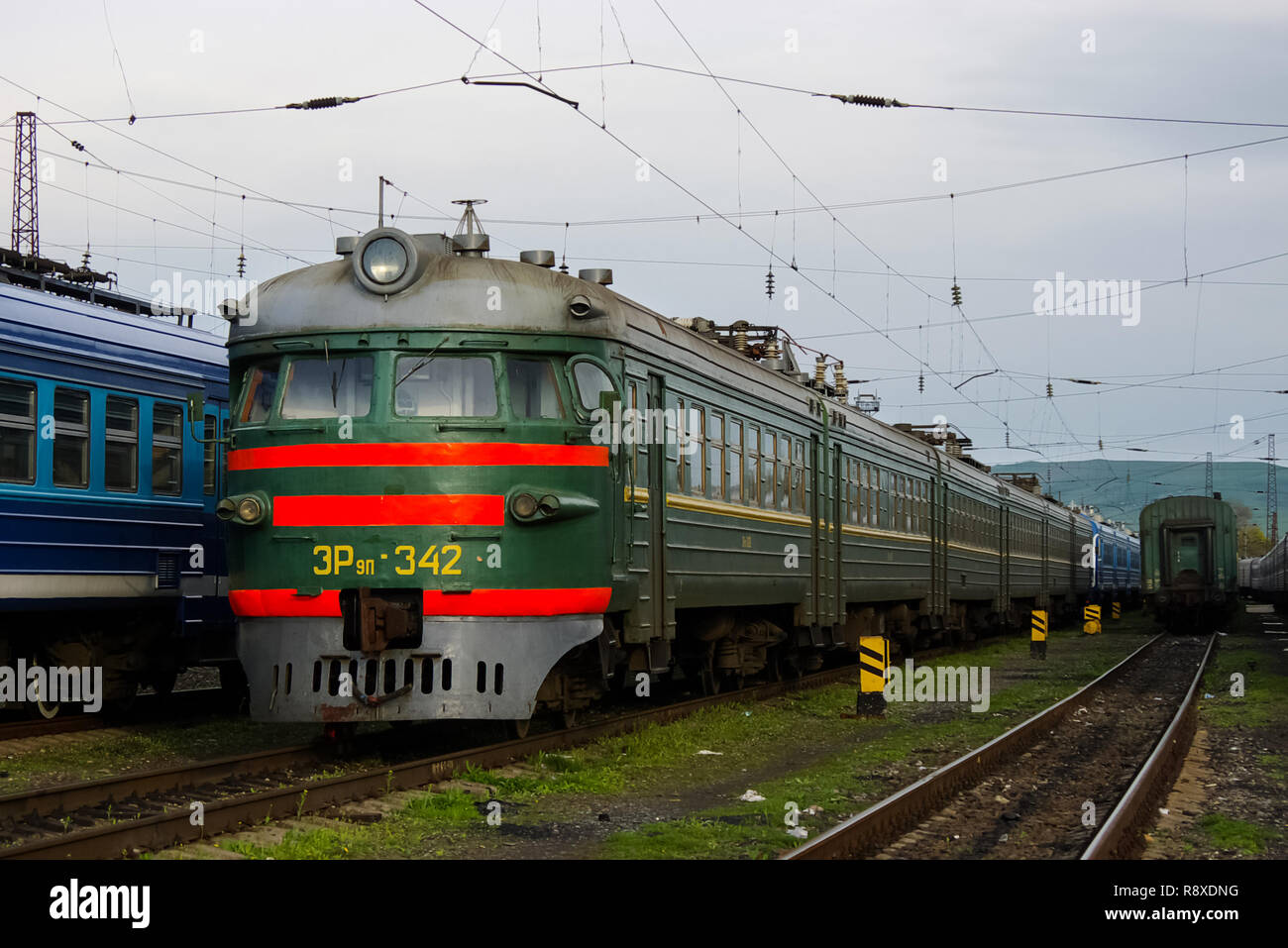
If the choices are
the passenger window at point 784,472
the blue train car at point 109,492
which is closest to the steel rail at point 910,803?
the passenger window at point 784,472

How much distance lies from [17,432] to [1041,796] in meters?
9.02

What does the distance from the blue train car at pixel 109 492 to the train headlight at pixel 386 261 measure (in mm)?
2019

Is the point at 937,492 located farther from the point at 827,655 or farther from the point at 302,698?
the point at 302,698

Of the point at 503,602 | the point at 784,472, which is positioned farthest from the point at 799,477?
the point at 503,602

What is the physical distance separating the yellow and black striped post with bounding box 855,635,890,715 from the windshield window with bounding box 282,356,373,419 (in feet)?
24.3

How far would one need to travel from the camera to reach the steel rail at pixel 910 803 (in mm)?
8477

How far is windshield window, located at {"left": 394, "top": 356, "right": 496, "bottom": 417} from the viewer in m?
11.2

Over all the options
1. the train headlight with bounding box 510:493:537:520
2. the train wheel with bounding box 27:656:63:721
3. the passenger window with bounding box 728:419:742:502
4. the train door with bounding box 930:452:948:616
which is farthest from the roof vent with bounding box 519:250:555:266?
the train door with bounding box 930:452:948:616

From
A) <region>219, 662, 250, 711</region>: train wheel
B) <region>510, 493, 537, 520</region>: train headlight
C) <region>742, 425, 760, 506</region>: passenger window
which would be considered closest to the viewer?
<region>510, 493, 537, 520</region>: train headlight

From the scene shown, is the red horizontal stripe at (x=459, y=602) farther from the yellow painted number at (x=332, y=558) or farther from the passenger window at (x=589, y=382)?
the passenger window at (x=589, y=382)

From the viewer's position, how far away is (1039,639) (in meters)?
29.3

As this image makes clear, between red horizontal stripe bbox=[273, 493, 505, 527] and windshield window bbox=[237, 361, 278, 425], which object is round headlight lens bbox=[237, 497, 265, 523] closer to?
red horizontal stripe bbox=[273, 493, 505, 527]
